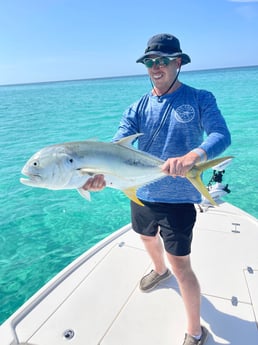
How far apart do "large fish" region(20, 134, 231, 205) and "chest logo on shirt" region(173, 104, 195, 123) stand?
364mm

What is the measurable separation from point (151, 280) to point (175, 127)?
1489 millimetres

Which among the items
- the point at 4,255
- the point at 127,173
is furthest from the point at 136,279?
the point at 4,255

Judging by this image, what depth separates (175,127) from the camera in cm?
215

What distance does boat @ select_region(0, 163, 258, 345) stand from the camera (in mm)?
2303

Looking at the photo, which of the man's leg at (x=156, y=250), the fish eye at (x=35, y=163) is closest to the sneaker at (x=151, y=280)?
the man's leg at (x=156, y=250)

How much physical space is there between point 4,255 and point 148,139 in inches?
156

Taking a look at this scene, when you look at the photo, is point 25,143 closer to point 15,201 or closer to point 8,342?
point 15,201

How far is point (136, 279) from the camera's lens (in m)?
2.96

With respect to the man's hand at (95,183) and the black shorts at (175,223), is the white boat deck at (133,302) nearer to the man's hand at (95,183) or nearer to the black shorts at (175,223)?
the black shorts at (175,223)

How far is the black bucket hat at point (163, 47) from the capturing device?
215cm

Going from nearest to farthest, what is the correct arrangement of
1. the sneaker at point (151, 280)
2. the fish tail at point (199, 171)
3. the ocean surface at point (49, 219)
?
1. the fish tail at point (199, 171)
2. the sneaker at point (151, 280)
3. the ocean surface at point (49, 219)

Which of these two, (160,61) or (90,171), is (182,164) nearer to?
(90,171)

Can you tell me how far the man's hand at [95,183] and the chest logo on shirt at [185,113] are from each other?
706mm

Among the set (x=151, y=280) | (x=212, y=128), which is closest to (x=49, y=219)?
(x=151, y=280)
